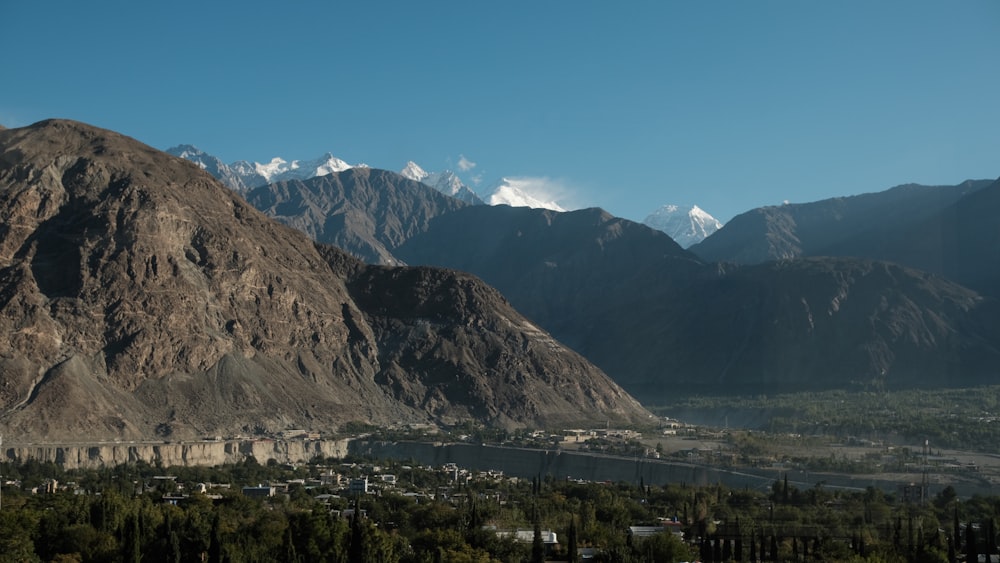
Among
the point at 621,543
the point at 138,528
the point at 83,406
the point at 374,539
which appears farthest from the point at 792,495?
the point at 83,406

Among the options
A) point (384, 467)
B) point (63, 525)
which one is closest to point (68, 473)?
point (384, 467)

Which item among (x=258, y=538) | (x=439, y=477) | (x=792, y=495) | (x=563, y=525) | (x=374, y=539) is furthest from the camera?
(x=439, y=477)

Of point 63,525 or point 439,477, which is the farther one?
point 439,477

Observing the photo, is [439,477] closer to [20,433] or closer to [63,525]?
[20,433]

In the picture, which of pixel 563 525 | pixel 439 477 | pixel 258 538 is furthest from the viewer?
pixel 439 477

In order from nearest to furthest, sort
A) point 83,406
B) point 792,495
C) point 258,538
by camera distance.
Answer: point 258,538 → point 792,495 → point 83,406

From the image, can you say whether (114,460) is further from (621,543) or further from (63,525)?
(621,543)
